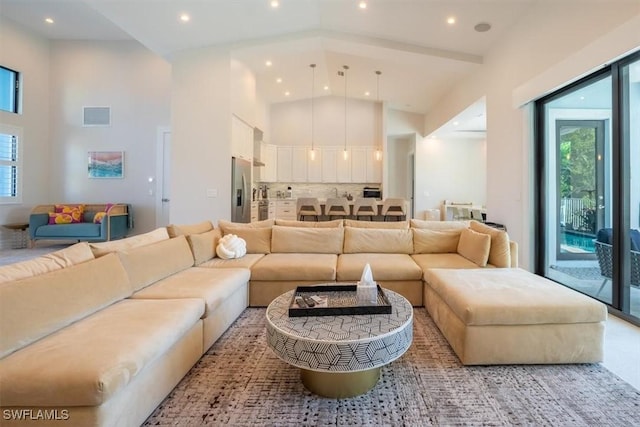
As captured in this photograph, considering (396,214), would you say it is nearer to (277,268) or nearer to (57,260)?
(277,268)

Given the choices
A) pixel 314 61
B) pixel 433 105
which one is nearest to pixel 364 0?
pixel 314 61

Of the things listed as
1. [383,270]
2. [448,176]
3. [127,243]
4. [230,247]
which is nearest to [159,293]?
[127,243]

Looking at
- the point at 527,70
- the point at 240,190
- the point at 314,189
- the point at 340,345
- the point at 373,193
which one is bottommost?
the point at 340,345

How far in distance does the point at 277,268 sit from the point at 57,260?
169cm

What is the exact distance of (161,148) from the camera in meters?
7.05

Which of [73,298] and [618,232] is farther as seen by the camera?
[618,232]

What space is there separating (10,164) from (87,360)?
7.45 m

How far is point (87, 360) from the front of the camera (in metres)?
1.26

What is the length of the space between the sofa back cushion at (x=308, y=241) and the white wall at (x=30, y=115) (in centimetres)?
622

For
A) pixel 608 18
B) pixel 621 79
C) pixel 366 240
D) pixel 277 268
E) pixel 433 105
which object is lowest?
pixel 277 268

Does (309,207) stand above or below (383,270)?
above

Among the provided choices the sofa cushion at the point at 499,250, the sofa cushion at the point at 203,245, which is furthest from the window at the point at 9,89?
the sofa cushion at the point at 499,250

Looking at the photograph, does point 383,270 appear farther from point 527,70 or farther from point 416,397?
point 527,70

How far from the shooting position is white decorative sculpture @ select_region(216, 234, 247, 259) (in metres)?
3.33
